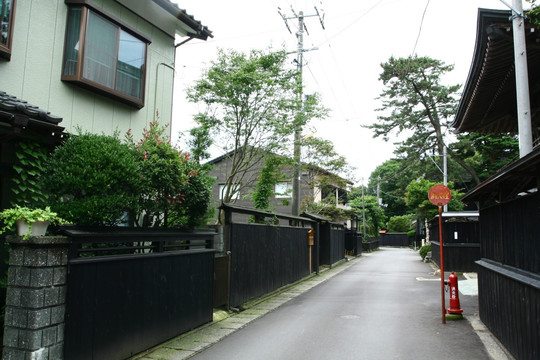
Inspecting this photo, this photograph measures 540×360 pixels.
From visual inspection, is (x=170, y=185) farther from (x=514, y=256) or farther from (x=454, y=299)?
(x=454, y=299)

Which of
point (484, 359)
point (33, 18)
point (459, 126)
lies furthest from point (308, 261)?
point (33, 18)

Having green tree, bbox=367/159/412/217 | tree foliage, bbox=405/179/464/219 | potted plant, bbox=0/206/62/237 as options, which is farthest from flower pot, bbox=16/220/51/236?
green tree, bbox=367/159/412/217

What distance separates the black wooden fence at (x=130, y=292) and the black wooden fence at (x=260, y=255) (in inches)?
58.1

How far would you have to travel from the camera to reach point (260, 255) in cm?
1079

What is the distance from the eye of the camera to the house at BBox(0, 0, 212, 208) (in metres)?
6.59

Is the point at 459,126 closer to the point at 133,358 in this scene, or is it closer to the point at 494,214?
the point at 494,214

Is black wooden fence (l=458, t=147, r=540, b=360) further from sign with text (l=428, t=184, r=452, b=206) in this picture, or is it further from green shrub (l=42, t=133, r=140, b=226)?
green shrub (l=42, t=133, r=140, b=226)

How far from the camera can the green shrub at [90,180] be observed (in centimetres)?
505

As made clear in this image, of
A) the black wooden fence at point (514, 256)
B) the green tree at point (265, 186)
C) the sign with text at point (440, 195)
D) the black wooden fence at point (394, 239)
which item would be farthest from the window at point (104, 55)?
the black wooden fence at point (394, 239)

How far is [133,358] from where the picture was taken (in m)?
5.57

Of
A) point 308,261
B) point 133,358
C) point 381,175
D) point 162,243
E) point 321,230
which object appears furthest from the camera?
point 381,175

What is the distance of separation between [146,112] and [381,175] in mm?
71574

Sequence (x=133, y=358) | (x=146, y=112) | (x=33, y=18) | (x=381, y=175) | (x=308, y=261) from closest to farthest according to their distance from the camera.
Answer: (x=133, y=358), (x=33, y=18), (x=146, y=112), (x=308, y=261), (x=381, y=175)

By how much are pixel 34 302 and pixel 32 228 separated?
77cm
